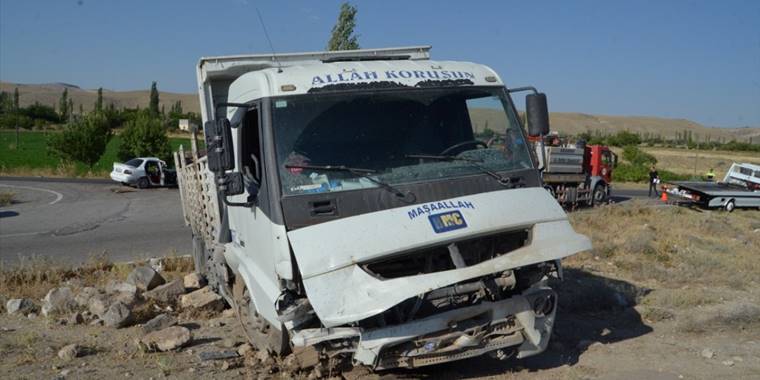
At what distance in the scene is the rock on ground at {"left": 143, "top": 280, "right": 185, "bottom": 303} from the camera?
8.09 meters

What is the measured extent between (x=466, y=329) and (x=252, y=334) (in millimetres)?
2150

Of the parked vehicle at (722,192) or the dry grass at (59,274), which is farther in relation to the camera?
the parked vehicle at (722,192)

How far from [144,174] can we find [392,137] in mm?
27060

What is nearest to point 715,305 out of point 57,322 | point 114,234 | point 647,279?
point 647,279

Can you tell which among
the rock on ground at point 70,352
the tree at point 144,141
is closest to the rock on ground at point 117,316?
the rock on ground at point 70,352

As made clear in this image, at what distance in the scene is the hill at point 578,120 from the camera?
123250 millimetres

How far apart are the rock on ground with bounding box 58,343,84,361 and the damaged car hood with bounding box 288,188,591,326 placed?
102 inches

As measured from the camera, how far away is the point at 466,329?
4723mm

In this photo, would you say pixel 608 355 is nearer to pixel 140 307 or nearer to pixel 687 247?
pixel 140 307

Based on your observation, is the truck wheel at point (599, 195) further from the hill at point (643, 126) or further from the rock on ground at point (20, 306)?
the hill at point (643, 126)

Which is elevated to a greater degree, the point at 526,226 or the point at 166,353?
the point at 526,226

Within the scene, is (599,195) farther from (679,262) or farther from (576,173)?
(679,262)

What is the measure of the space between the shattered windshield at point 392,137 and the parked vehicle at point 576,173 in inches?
690

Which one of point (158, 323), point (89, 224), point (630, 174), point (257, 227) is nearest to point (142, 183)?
point (89, 224)
